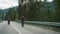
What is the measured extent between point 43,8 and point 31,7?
19.5 feet

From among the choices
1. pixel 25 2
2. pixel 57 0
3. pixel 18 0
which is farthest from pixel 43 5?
pixel 57 0

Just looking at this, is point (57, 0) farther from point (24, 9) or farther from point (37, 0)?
point (24, 9)

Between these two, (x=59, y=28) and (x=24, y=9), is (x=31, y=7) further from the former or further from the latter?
(x=59, y=28)

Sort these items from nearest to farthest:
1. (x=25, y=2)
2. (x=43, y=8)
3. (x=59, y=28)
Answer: (x=59, y=28), (x=43, y=8), (x=25, y=2)

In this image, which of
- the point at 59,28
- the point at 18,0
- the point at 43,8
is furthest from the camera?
the point at 18,0

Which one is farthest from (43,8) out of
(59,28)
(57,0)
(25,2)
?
(59,28)

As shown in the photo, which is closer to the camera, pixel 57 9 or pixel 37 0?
pixel 57 9

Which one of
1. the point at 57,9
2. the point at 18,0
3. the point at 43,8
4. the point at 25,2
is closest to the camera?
the point at 57,9

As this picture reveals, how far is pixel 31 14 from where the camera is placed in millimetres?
94250

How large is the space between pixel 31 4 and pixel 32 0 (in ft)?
6.28

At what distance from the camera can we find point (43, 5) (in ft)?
301

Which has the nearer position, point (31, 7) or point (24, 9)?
point (31, 7)

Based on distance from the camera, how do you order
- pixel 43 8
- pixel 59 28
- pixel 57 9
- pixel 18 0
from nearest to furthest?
pixel 59 28
pixel 57 9
pixel 43 8
pixel 18 0

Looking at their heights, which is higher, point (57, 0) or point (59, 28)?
point (57, 0)
